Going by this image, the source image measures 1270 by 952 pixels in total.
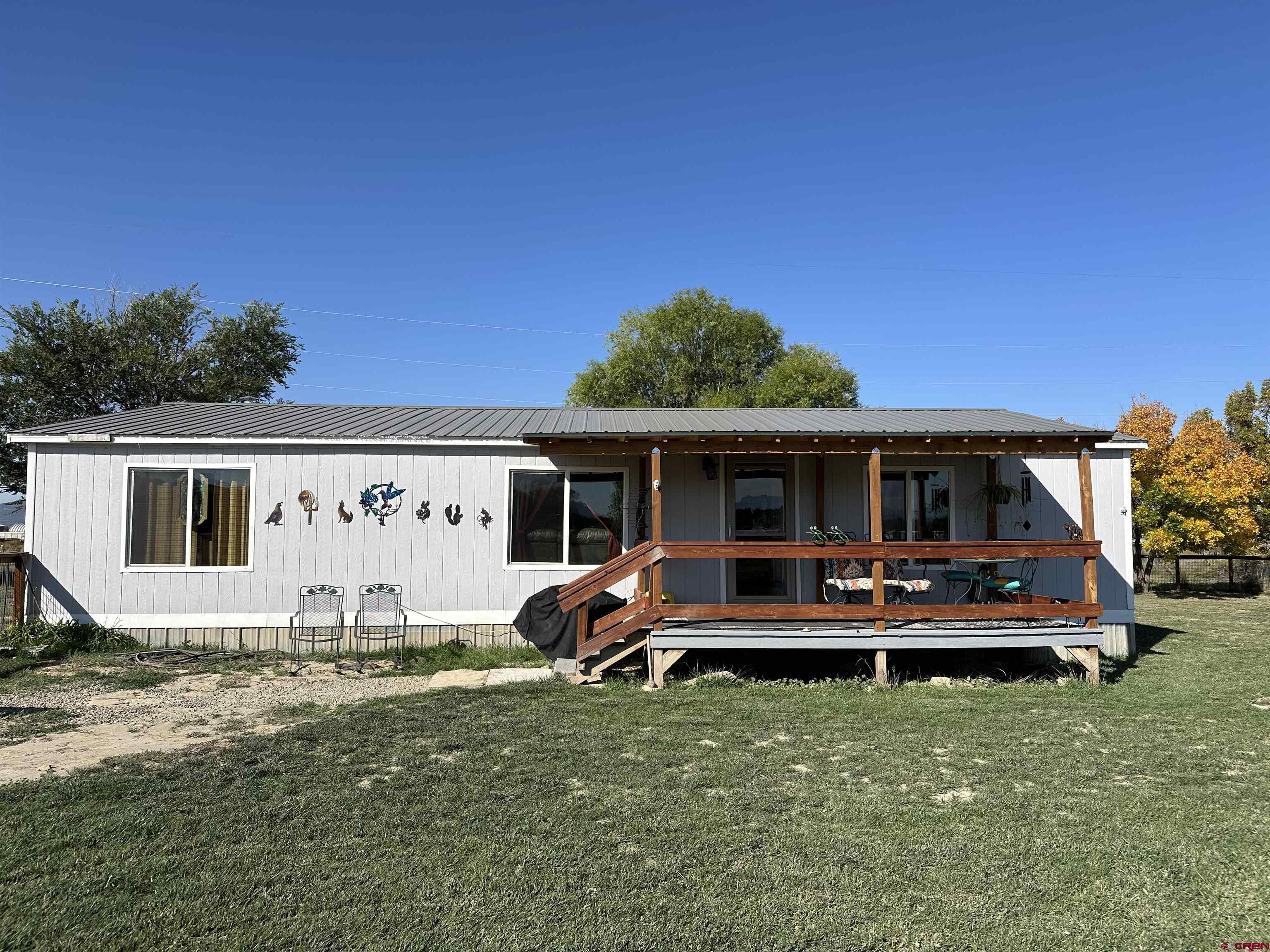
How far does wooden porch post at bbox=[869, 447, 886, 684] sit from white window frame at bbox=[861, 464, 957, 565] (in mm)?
1975

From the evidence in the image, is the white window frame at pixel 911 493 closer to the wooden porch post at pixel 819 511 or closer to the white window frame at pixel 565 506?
the wooden porch post at pixel 819 511

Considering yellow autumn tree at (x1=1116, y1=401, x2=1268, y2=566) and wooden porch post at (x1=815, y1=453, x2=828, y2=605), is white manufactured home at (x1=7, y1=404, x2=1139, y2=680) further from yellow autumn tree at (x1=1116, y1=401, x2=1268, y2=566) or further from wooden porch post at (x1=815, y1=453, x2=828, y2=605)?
yellow autumn tree at (x1=1116, y1=401, x2=1268, y2=566)

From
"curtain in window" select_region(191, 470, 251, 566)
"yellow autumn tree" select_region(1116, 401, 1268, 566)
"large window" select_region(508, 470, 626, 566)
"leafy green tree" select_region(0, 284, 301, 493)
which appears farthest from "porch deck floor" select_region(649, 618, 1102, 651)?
"leafy green tree" select_region(0, 284, 301, 493)

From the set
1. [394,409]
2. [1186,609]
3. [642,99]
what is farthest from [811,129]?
[1186,609]

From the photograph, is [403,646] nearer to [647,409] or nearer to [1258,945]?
[647,409]

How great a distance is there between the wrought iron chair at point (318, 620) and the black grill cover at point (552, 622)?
2.22m

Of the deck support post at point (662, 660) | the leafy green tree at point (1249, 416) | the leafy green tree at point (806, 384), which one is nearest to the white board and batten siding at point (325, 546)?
the deck support post at point (662, 660)

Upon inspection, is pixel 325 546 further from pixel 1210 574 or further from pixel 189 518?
pixel 1210 574

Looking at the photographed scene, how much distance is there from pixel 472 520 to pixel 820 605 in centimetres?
425

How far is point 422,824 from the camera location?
4.03m

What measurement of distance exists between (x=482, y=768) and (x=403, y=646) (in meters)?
4.67

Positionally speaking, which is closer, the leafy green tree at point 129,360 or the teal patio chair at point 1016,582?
the teal patio chair at point 1016,582

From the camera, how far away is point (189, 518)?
369 inches

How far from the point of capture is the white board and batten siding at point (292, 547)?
30.4ft
